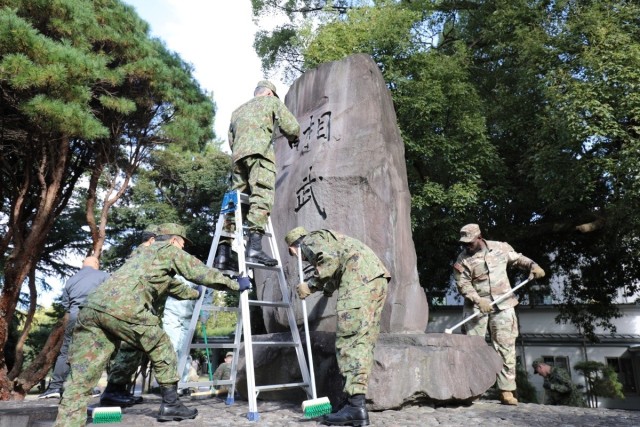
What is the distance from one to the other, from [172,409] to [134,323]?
2.20 feet

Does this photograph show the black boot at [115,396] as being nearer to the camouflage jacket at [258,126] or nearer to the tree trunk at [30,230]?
the camouflage jacket at [258,126]

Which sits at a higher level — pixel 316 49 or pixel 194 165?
pixel 316 49

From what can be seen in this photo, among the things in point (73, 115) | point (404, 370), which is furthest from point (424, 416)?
point (73, 115)

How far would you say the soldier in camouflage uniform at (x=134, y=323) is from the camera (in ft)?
11.0

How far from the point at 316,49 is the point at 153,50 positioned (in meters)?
3.81

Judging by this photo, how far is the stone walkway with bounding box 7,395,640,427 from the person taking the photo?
3.66 m

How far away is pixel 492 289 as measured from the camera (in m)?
5.45

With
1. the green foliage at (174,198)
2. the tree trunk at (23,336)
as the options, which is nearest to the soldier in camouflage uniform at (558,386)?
the tree trunk at (23,336)

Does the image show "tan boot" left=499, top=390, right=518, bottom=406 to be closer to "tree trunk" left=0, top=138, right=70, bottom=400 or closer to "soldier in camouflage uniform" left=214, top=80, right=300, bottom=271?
"soldier in camouflage uniform" left=214, top=80, right=300, bottom=271

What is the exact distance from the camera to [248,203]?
4539 mm

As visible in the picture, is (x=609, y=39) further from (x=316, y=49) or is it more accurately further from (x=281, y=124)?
(x=281, y=124)

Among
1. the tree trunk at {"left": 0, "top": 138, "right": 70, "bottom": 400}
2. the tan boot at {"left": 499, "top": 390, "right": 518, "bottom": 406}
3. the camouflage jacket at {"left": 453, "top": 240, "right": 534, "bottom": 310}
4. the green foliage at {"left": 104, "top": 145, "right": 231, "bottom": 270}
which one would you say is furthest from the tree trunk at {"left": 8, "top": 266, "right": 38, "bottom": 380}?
the tan boot at {"left": 499, "top": 390, "right": 518, "bottom": 406}

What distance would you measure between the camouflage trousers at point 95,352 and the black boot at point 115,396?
95 cm

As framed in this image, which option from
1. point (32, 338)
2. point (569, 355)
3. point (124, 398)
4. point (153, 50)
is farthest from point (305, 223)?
point (569, 355)
